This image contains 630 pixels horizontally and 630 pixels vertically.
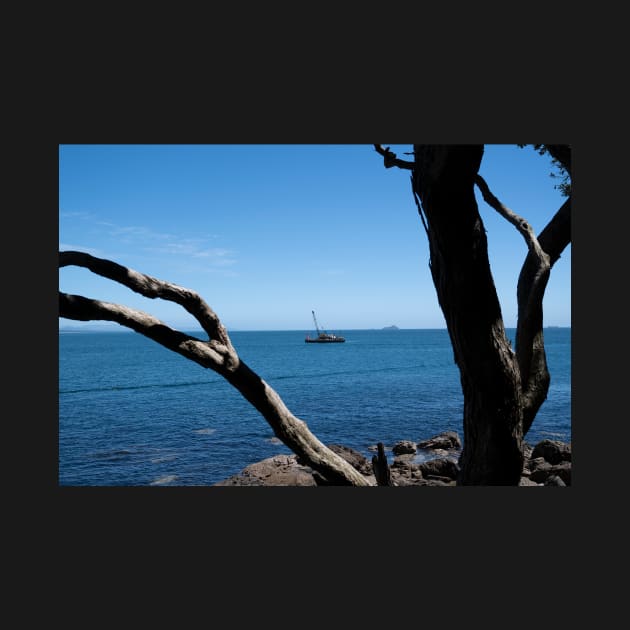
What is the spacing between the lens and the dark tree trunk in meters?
2.57

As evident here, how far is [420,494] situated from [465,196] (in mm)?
1718

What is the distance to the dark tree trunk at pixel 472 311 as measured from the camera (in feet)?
8.43

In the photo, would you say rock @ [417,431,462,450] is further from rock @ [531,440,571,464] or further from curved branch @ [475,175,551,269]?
curved branch @ [475,175,551,269]

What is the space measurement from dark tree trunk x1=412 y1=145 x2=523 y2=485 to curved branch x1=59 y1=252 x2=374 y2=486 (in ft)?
3.20

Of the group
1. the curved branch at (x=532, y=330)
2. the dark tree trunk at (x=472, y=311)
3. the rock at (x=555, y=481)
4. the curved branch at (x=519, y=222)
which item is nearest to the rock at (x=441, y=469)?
the rock at (x=555, y=481)

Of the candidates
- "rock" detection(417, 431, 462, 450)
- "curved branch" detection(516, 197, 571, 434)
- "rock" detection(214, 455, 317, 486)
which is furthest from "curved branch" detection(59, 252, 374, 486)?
"rock" detection(417, 431, 462, 450)

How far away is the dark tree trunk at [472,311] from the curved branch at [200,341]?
97 cm

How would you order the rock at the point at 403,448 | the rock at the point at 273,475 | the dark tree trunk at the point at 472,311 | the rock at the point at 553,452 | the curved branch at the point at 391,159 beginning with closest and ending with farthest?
the dark tree trunk at the point at 472,311 → the curved branch at the point at 391,159 → the rock at the point at 273,475 → the rock at the point at 553,452 → the rock at the point at 403,448

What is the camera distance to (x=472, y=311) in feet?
9.12

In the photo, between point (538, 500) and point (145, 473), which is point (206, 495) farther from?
point (145, 473)

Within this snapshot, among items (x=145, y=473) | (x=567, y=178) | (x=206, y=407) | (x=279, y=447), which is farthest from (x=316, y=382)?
(x=567, y=178)

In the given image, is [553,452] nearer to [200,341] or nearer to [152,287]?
[200,341]

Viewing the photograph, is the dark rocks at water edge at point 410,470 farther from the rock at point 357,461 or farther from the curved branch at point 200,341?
the curved branch at point 200,341

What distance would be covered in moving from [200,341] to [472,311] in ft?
5.74
